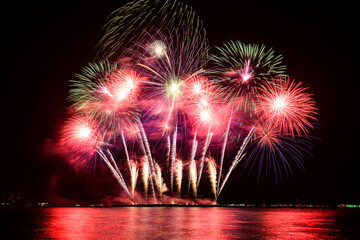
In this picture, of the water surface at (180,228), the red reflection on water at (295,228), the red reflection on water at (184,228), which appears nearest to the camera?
the red reflection on water at (184,228)

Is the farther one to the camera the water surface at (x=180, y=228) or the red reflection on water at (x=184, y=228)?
the water surface at (x=180, y=228)

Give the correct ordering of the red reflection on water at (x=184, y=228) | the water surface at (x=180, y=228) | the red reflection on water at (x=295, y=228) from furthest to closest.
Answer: the red reflection on water at (x=295, y=228) → the water surface at (x=180, y=228) → the red reflection on water at (x=184, y=228)

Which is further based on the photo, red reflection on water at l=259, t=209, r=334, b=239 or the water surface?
red reflection on water at l=259, t=209, r=334, b=239

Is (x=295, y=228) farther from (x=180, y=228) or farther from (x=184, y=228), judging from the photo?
(x=180, y=228)

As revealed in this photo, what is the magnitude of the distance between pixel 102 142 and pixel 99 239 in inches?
966

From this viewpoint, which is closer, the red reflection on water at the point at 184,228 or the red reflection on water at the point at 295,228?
the red reflection on water at the point at 184,228

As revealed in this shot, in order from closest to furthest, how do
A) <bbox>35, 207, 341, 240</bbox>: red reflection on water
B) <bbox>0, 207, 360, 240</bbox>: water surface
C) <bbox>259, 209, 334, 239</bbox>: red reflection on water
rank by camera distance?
<bbox>35, 207, 341, 240</bbox>: red reflection on water < <bbox>0, 207, 360, 240</bbox>: water surface < <bbox>259, 209, 334, 239</bbox>: red reflection on water

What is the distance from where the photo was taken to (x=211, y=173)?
44.1 meters

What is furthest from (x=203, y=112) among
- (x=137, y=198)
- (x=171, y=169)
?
(x=137, y=198)

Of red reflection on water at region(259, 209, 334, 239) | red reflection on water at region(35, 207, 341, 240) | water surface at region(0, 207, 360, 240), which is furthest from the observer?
red reflection on water at region(259, 209, 334, 239)

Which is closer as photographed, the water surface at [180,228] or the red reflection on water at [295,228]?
the water surface at [180,228]

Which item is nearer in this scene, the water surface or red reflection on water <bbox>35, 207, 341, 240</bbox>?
red reflection on water <bbox>35, 207, 341, 240</bbox>

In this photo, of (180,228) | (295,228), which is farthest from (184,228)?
(295,228)

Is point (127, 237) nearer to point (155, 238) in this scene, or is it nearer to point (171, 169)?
point (155, 238)
